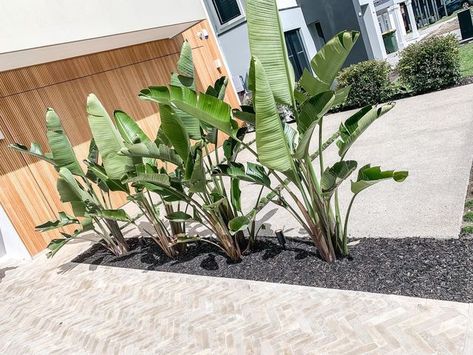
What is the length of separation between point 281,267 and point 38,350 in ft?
11.1

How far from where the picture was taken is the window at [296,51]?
18.8 metres

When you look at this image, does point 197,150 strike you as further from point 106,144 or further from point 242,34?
point 242,34

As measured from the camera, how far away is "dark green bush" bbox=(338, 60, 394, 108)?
38.1ft

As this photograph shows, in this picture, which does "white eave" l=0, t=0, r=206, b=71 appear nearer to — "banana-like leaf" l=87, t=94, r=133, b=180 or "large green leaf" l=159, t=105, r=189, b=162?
"banana-like leaf" l=87, t=94, r=133, b=180

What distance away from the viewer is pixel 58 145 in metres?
6.23

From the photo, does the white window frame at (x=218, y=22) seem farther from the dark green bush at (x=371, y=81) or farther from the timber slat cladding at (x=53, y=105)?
the dark green bush at (x=371, y=81)

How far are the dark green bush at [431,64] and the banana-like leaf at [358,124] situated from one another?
27.0ft

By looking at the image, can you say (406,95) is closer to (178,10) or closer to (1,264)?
(178,10)

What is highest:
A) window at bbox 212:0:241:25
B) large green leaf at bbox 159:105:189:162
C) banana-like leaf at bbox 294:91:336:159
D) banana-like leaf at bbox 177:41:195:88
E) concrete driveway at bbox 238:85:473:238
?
window at bbox 212:0:241:25

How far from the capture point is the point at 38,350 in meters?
5.02

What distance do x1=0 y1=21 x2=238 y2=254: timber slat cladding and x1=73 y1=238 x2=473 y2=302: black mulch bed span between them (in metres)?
4.79

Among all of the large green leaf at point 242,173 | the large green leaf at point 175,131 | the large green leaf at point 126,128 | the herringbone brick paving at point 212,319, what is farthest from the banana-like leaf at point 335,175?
the large green leaf at point 126,128

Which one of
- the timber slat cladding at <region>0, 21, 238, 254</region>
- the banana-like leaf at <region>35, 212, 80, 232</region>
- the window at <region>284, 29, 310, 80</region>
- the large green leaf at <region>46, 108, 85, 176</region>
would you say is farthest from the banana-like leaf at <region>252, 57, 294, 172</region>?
the window at <region>284, 29, 310, 80</region>

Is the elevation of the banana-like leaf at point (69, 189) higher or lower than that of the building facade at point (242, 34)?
lower
